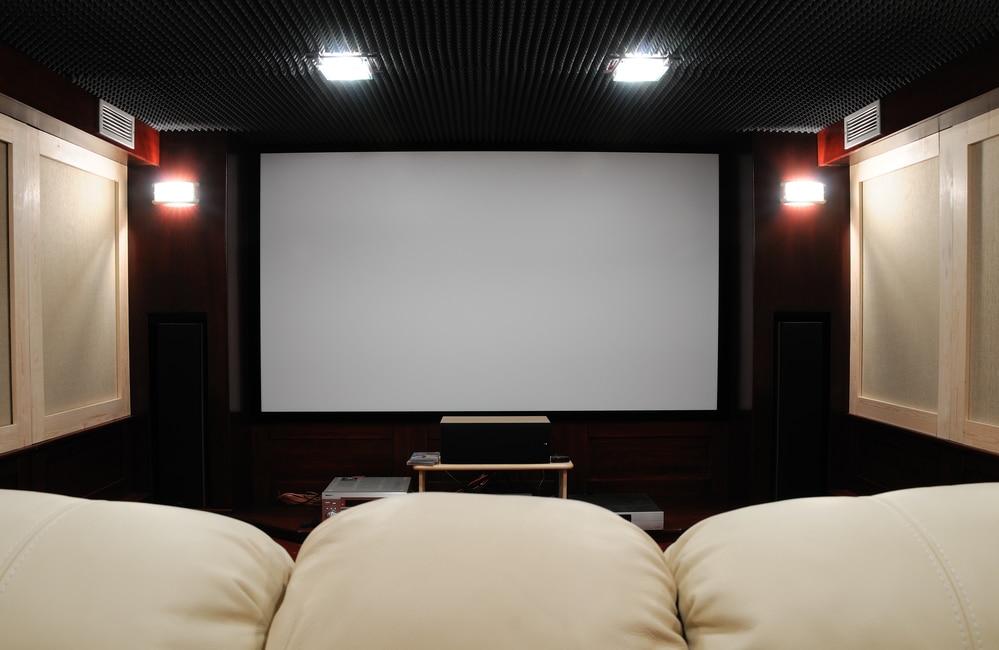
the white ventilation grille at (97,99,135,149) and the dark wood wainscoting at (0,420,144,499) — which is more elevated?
the white ventilation grille at (97,99,135,149)

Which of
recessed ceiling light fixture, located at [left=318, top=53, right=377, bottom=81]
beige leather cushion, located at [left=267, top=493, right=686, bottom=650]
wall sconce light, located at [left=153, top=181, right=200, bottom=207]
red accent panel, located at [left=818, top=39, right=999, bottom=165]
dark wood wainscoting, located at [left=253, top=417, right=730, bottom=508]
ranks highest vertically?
recessed ceiling light fixture, located at [left=318, top=53, right=377, bottom=81]

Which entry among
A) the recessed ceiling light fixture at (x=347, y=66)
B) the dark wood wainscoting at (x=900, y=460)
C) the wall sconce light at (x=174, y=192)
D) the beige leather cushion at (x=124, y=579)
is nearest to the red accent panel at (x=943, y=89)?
the dark wood wainscoting at (x=900, y=460)

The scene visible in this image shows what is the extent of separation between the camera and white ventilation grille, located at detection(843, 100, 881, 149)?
3.34 meters

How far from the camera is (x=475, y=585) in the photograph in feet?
1.47

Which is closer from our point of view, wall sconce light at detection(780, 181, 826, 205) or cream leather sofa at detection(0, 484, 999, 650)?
cream leather sofa at detection(0, 484, 999, 650)

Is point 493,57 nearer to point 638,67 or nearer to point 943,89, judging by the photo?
point 638,67

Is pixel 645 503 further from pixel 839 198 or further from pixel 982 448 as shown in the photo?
pixel 839 198

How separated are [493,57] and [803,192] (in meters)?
2.42

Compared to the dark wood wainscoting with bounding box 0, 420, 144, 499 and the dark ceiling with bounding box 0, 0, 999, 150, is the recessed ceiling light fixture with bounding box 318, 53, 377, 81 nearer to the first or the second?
the dark ceiling with bounding box 0, 0, 999, 150

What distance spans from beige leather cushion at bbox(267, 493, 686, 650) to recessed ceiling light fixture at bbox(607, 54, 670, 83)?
2.84m

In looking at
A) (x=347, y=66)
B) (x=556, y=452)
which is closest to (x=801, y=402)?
(x=556, y=452)

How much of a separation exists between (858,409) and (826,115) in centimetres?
201

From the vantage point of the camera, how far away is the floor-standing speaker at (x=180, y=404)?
3967 mm

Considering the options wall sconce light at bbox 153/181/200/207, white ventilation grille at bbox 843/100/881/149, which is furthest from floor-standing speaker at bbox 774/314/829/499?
wall sconce light at bbox 153/181/200/207
